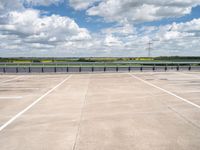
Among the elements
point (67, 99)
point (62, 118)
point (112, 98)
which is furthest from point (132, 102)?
point (62, 118)

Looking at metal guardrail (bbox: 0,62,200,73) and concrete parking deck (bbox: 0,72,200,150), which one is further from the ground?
metal guardrail (bbox: 0,62,200,73)

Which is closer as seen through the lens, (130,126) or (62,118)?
(130,126)

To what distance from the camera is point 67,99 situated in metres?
13.8

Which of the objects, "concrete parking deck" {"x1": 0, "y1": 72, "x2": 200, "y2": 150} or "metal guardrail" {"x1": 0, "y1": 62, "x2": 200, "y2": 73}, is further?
"metal guardrail" {"x1": 0, "y1": 62, "x2": 200, "y2": 73}

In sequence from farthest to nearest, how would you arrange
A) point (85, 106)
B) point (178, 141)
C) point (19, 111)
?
point (85, 106)
point (19, 111)
point (178, 141)

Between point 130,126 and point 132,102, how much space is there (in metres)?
4.52

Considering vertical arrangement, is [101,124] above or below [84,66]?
below

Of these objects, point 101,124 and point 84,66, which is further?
point 84,66

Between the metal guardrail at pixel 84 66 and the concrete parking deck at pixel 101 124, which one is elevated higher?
the metal guardrail at pixel 84 66

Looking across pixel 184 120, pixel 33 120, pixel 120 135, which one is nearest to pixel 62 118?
pixel 33 120

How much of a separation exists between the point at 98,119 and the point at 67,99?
196 inches

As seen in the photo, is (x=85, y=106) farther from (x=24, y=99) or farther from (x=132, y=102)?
(x=24, y=99)

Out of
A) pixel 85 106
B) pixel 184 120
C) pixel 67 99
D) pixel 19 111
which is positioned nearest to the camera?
pixel 184 120

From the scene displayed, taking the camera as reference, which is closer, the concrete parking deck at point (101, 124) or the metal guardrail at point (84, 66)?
the concrete parking deck at point (101, 124)
